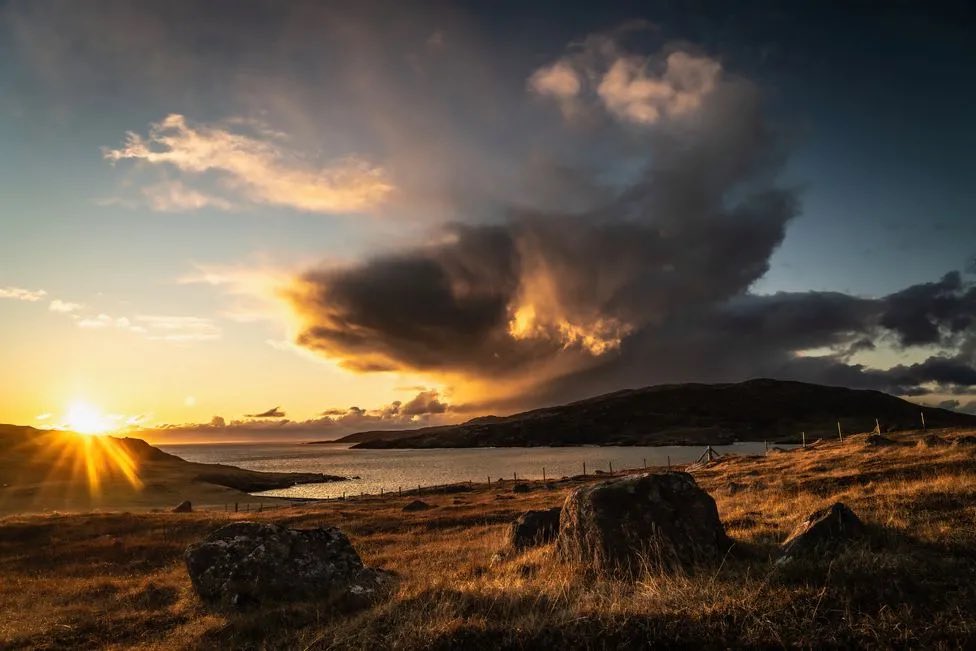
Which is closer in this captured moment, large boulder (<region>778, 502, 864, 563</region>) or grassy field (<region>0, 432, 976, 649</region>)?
grassy field (<region>0, 432, 976, 649</region>)

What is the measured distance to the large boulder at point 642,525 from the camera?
1155 cm

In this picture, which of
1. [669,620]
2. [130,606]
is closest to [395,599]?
[669,620]

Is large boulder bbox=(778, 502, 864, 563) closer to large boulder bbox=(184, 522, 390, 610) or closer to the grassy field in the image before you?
the grassy field

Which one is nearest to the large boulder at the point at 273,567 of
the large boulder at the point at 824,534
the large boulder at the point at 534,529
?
the large boulder at the point at 534,529

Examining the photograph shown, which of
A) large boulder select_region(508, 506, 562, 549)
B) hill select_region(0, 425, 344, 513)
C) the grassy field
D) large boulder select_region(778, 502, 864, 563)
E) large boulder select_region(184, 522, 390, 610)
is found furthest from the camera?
hill select_region(0, 425, 344, 513)

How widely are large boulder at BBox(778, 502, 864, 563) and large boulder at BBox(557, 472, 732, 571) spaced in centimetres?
196

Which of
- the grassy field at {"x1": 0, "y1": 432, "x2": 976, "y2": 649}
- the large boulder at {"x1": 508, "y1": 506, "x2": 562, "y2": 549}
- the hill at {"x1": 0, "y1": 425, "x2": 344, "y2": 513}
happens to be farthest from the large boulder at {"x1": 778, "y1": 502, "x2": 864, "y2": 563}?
the hill at {"x1": 0, "y1": 425, "x2": 344, "y2": 513}

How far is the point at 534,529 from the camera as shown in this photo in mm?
18766

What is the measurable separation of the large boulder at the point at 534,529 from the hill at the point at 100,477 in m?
71.1

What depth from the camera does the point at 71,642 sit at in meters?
11.2

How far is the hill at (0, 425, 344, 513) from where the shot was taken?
73.7 m

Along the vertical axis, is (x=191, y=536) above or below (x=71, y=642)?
below

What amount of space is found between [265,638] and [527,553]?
836cm

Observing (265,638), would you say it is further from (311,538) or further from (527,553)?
(527,553)
